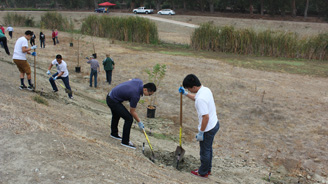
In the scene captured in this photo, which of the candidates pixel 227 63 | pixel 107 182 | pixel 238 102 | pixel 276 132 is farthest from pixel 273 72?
pixel 107 182

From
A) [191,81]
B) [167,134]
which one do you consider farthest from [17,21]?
[191,81]

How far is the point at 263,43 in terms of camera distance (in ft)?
61.2

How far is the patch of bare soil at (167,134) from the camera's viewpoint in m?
3.99

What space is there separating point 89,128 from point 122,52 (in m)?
12.7

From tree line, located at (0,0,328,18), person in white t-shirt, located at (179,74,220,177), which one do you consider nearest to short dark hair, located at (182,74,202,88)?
person in white t-shirt, located at (179,74,220,177)

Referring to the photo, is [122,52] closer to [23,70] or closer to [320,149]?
[23,70]

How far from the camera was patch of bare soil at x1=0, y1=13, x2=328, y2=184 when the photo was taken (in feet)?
13.1

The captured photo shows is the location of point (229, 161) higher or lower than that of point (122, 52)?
lower

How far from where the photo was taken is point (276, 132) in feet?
24.8

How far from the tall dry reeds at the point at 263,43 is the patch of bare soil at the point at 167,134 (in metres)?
5.92

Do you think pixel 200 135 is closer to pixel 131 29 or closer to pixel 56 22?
pixel 131 29

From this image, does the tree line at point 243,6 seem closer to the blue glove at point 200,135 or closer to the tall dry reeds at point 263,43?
the tall dry reeds at point 263,43

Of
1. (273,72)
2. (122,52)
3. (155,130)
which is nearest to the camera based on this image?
(155,130)

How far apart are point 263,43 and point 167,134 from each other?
1405 centimetres
